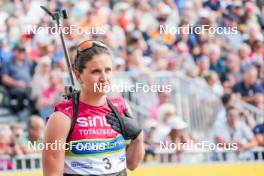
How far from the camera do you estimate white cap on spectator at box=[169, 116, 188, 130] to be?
32.0 ft

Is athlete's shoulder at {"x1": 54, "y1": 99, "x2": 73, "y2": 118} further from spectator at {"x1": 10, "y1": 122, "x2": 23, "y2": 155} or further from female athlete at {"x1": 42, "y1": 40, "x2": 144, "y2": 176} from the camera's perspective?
spectator at {"x1": 10, "y1": 122, "x2": 23, "y2": 155}

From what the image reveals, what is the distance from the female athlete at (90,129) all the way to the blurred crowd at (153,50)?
14.3 feet

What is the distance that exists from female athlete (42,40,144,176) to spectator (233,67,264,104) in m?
6.08

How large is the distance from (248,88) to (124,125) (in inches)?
246

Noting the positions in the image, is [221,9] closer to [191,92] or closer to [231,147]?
[191,92]

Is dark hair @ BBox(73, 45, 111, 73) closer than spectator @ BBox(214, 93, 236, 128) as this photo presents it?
Yes

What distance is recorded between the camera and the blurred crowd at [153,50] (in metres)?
9.75

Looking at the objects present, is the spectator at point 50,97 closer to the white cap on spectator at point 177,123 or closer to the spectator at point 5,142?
the spectator at point 5,142

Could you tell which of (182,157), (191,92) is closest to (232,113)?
(191,92)

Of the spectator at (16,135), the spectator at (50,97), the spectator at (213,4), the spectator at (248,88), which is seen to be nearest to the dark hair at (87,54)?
the spectator at (16,135)

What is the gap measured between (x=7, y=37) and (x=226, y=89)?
2.72 meters

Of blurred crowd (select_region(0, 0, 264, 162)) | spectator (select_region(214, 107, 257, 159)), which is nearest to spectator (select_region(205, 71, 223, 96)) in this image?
blurred crowd (select_region(0, 0, 264, 162))

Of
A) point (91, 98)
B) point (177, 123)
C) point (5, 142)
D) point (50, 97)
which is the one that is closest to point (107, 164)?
point (91, 98)

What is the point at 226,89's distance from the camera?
34.9 feet
